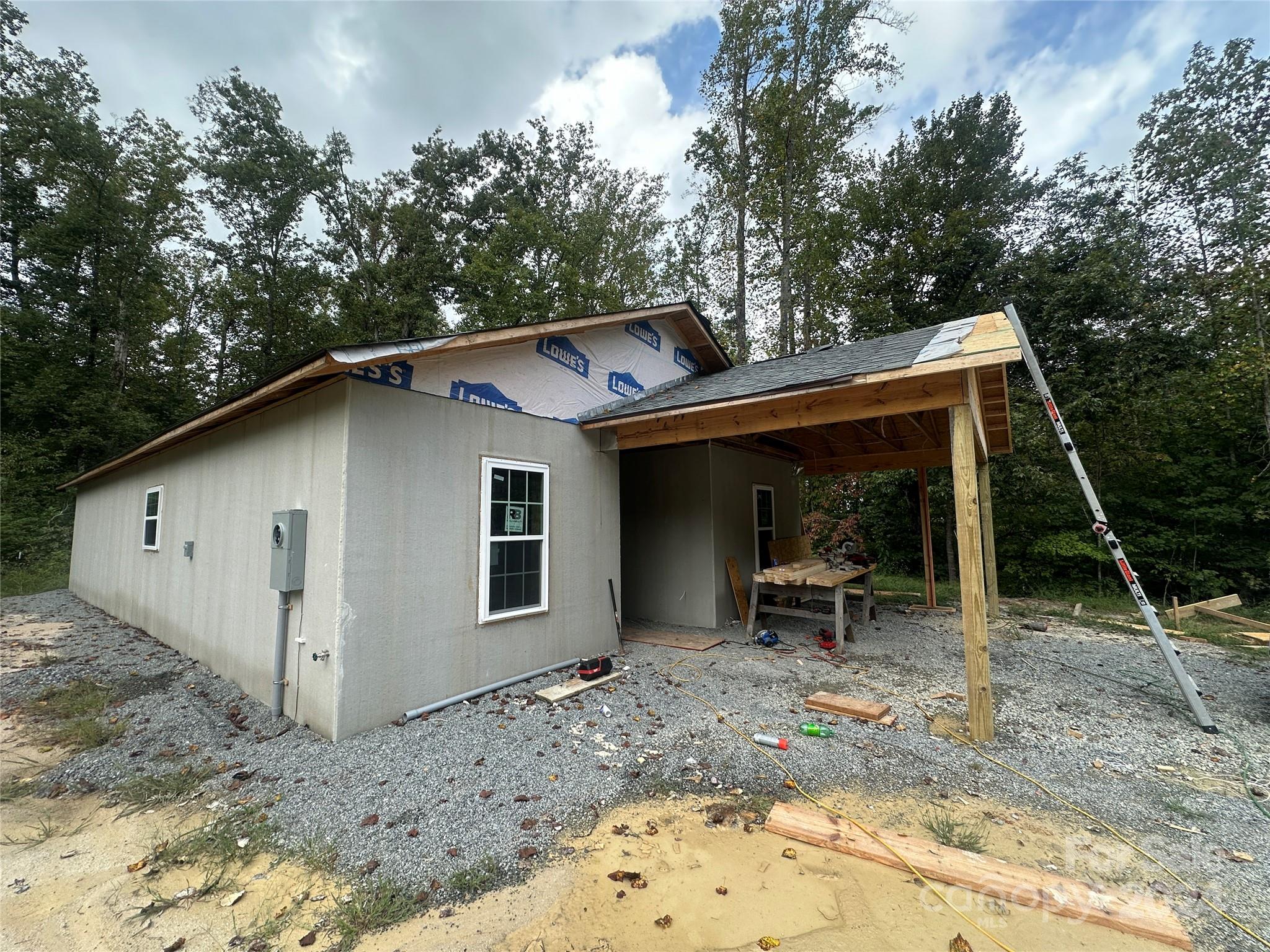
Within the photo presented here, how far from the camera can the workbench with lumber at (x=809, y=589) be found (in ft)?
19.8

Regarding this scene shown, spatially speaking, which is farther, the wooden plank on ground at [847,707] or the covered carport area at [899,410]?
the wooden plank on ground at [847,707]

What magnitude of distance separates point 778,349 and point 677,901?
15240 millimetres

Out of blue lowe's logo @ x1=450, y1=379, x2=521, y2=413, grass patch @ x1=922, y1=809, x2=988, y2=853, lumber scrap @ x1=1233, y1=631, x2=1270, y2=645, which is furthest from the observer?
lumber scrap @ x1=1233, y1=631, x2=1270, y2=645

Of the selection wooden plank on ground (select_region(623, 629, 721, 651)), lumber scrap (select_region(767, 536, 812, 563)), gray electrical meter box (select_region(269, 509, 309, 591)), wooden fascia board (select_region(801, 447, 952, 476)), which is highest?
wooden fascia board (select_region(801, 447, 952, 476))

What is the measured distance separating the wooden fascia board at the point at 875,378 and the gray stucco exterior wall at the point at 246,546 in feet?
9.79

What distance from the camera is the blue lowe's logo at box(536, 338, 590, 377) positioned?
5.52 m

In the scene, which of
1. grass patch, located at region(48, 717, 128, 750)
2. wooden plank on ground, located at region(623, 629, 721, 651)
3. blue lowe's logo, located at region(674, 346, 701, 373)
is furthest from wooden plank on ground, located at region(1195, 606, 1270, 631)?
grass patch, located at region(48, 717, 128, 750)

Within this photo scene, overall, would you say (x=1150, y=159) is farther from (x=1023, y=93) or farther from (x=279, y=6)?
(x=279, y=6)

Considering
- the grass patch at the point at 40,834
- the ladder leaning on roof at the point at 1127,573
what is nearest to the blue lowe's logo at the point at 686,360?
the ladder leaning on roof at the point at 1127,573

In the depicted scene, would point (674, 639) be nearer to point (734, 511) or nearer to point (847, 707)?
point (734, 511)

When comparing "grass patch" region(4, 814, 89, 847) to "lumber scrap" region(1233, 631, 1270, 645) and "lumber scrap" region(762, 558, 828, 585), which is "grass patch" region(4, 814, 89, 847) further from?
"lumber scrap" region(1233, 631, 1270, 645)

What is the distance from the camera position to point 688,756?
3.45 meters

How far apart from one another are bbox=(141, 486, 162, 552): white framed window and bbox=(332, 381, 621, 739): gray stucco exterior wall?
5.47 meters

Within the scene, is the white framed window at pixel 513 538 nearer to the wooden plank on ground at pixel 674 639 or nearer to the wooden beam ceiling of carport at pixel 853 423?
the wooden beam ceiling of carport at pixel 853 423
